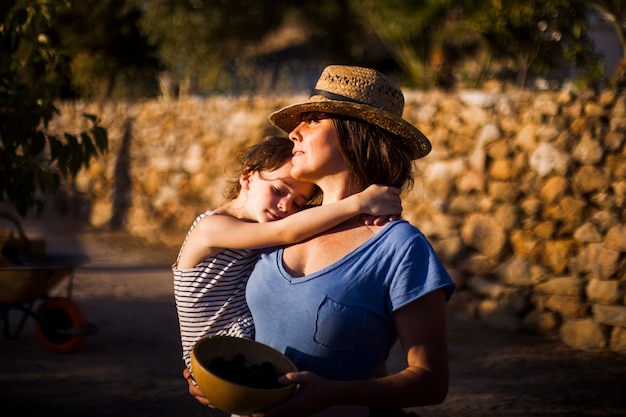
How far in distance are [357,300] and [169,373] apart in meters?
3.61

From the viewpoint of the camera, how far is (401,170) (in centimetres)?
235

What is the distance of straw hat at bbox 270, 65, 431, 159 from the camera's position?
227 cm

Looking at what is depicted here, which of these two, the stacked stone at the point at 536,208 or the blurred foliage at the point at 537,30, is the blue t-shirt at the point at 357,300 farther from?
the blurred foliage at the point at 537,30

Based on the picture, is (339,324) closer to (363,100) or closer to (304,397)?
(304,397)

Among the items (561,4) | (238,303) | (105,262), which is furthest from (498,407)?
(561,4)

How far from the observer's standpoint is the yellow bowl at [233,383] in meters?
1.93

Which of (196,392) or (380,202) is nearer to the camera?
(380,202)

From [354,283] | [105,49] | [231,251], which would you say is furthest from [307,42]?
[354,283]

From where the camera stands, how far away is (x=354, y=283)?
2074 mm

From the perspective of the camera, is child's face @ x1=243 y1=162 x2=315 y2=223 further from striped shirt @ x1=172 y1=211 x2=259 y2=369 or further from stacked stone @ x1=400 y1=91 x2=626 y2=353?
stacked stone @ x1=400 y1=91 x2=626 y2=353

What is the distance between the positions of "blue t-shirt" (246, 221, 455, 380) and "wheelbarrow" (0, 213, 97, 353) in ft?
12.7

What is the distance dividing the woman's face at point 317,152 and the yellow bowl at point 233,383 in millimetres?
496

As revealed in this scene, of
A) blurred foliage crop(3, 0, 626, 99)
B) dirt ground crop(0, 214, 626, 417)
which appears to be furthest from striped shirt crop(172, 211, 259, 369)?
A: blurred foliage crop(3, 0, 626, 99)

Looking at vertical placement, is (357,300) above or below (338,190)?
below
